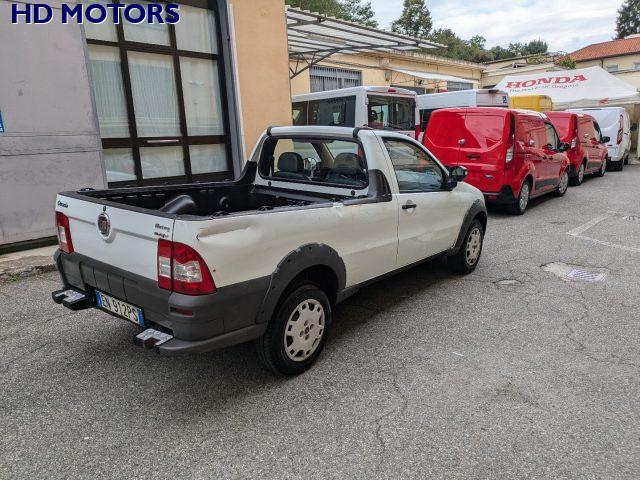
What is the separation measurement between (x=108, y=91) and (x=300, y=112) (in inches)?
219

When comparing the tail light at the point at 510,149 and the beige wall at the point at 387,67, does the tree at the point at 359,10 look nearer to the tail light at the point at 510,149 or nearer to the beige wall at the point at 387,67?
the beige wall at the point at 387,67

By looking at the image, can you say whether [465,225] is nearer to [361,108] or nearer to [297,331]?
[297,331]

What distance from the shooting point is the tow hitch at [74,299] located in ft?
10.3

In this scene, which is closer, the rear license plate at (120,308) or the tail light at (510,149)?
the rear license plate at (120,308)

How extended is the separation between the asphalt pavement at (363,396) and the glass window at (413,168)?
3.71ft

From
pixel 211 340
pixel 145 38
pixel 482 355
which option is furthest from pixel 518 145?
pixel 211 340

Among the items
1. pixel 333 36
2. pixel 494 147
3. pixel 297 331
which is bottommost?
pixel 297 331

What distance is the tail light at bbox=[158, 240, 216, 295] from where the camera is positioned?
2.45m

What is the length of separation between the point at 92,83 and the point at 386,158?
4880 mm

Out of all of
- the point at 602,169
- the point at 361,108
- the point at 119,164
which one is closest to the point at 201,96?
the point at 119,164

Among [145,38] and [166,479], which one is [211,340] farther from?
[145,38]

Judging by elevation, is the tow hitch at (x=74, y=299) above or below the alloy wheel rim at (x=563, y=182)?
above

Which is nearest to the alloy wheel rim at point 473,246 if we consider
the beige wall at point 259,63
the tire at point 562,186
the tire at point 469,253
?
the tire at point 469,253

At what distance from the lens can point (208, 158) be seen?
27.8 feet
